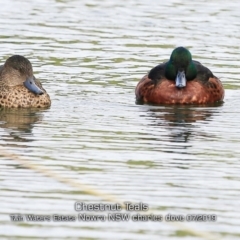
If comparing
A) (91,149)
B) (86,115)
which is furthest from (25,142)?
(86,115)

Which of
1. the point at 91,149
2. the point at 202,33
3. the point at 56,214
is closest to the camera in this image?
the point at 56,214

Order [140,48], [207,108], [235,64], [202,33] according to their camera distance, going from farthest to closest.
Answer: [202,33] → [140,48] → [235,64] → [207,108]

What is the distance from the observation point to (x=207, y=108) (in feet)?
44.5

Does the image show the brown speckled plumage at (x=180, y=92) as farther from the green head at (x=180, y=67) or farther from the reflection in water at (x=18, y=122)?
the reflection in water at (x=18, y=122)

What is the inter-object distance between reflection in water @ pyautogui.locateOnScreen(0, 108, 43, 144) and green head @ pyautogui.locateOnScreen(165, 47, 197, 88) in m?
1.91

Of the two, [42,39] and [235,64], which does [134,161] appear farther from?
[42,39]

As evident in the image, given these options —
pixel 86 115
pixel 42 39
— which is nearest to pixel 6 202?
pixel 86 115

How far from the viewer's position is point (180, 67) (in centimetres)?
1406

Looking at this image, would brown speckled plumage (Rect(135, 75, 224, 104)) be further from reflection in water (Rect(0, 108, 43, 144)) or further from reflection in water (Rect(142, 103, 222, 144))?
reflection in water (Rect(0, 108, 43, 144))

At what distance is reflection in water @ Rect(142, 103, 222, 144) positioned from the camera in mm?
11488

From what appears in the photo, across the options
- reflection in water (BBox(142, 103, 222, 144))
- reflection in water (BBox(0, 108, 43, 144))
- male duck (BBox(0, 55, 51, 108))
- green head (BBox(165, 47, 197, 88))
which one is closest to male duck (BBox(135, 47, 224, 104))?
green head (BBox(165, 47, 197, 88))

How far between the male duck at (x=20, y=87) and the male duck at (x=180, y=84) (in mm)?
1330

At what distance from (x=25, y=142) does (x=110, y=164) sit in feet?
4.39

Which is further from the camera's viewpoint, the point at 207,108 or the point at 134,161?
the point at 207,108
